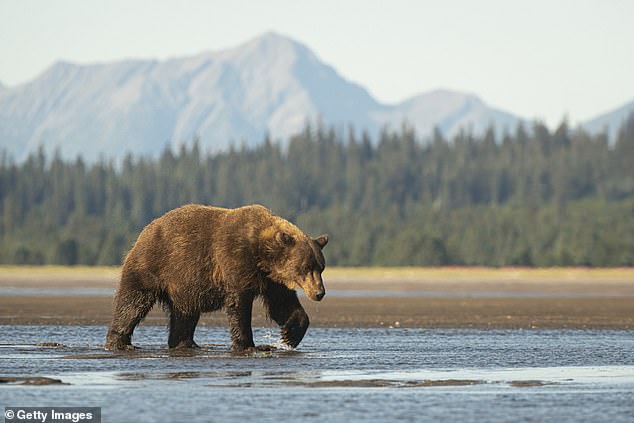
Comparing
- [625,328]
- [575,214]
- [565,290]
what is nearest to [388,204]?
[575,214]

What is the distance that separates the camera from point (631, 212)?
504ft

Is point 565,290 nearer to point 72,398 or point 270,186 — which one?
point 72,398

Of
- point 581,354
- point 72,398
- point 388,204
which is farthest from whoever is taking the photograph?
point 388,204

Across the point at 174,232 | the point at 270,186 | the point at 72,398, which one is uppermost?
the point at 270,186

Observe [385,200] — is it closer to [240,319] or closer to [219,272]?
[219,272]

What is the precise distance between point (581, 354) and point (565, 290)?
47986 millimetres

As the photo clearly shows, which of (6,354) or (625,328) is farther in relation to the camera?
(625,328)

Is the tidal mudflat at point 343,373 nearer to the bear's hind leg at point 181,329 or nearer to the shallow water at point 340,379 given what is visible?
the shallow water at point 340,379

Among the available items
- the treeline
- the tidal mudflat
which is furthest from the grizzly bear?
the treeline

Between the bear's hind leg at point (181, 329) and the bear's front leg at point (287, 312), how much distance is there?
4.76ft

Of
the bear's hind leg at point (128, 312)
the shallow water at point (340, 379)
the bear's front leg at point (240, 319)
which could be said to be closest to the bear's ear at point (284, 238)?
the bear's front leg at point (240, 319)

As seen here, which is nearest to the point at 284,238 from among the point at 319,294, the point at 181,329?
the point at 319,294

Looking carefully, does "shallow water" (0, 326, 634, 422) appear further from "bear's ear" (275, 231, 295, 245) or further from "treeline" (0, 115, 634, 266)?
"treeline" (0, 115, 634, 266)

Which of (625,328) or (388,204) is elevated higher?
(388,204)
